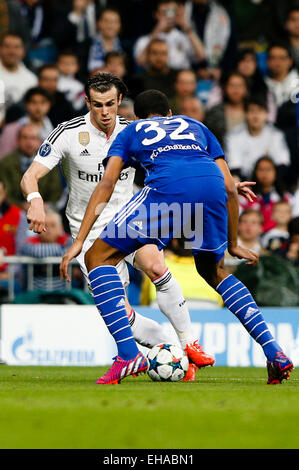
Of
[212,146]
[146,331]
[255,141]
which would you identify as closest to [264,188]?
[255,141]

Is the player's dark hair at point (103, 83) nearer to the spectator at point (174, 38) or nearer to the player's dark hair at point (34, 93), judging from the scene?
the player's dark hair at point (34, 93)

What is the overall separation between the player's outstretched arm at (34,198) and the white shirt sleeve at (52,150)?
58 mm

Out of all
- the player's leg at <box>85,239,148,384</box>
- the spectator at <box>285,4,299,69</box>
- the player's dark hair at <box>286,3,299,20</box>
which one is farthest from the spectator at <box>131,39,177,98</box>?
the player's leg at <box>85,239,148,384</box>

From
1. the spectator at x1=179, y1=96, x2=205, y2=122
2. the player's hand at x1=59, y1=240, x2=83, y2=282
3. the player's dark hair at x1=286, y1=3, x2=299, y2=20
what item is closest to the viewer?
the player's hand at x1=59, y1=240, x2=83, y2=282

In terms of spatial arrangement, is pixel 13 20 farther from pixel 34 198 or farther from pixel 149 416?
pixel 149 416

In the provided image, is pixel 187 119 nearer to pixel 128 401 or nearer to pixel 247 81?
pixel 128 401

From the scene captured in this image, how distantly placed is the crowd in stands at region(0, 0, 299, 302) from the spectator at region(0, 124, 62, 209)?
0.01 metres

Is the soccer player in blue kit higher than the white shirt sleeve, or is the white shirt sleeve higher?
the white shirt sleeve

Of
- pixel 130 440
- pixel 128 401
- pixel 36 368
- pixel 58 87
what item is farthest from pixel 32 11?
pixel 130 440

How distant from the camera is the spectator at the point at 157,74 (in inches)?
554

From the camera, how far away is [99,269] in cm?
630

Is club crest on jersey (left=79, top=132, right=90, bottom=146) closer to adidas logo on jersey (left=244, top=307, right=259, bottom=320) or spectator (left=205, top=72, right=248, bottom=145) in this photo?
adidas logo on jersey (left=244, top=307, right=259, bottom=320)

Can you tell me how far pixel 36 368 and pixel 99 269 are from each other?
3307mm

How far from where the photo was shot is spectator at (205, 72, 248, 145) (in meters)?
13.7
